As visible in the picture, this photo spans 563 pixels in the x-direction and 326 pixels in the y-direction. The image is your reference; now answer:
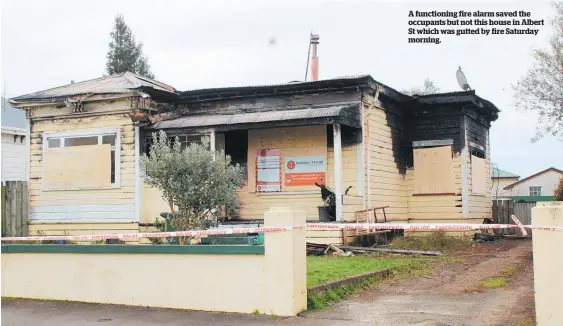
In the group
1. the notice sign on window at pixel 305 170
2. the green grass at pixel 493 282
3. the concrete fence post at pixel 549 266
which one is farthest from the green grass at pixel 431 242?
the concrete fence post at pixel 549 266

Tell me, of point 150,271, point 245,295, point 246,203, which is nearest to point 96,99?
point 246,203

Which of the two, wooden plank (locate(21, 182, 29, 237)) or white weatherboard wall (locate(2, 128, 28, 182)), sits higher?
white weatherboard wall (locate(2, 128, 28, 182))

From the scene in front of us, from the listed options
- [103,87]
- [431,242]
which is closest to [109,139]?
[103,87]

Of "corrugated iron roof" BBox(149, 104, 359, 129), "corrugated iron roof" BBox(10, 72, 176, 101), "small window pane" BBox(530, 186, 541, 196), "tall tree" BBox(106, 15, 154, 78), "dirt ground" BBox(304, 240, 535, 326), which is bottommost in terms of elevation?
"dirt ground" BBox(304, 240, 535, 326)

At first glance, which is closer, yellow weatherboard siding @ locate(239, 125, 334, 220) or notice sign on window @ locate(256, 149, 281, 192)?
yellow weatherboard siding @ locate(239, 125, 334, 220)

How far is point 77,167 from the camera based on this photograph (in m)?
17.3

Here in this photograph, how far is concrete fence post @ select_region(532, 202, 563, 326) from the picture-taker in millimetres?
6023

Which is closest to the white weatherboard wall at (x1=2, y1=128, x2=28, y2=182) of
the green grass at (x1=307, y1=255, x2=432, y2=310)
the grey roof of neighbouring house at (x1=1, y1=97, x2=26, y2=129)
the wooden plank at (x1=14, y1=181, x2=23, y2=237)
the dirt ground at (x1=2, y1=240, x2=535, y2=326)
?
the grey roof of neighbouring house at (x1=1, y1=97, x2=26, y2=129)

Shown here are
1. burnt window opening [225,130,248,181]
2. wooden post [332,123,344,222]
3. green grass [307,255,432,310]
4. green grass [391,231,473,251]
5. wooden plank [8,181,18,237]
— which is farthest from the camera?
wooden plank [8,181,18,237]

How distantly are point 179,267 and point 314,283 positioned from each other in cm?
186

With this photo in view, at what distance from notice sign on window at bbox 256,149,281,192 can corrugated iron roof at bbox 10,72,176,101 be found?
3103 millimetres

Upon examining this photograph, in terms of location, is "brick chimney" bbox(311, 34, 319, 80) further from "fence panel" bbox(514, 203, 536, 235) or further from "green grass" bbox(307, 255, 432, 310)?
"fence panel" bbox(514, 203, 536, 235)

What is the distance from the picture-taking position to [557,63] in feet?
83.0

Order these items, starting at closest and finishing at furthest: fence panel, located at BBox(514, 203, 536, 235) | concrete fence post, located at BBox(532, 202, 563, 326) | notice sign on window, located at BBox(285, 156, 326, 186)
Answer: concrete fence post, located at BBox(532, 202, 563, 326) → notice sign on window, located at BBox(285, 156, 326, 186) → fence panel, located at BBox(514, 203, 536, 235)
